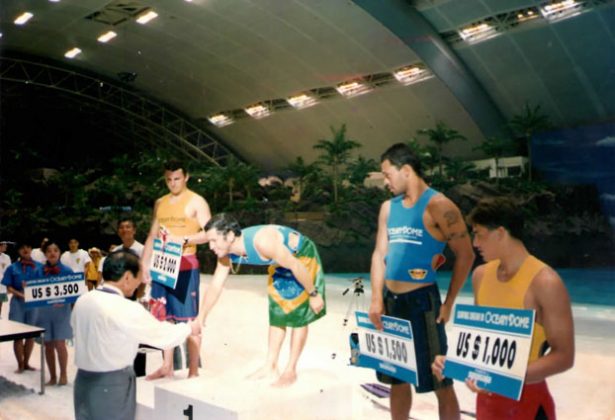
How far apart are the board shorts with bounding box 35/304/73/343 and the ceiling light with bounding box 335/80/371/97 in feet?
10.7

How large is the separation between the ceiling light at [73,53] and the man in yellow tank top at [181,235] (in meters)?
1.20

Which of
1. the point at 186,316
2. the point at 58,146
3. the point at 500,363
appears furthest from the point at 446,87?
the point at 58,146

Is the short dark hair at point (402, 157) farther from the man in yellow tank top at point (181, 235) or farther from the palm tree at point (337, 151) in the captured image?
the man in yellow tank top at point (181, 235)

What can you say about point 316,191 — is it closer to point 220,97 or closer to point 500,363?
point 220,97

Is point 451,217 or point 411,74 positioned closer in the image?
point 451,217

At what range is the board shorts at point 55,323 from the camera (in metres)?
5.52

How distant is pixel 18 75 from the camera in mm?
4996

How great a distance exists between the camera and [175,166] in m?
4.62

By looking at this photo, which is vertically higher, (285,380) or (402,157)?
(402,157)

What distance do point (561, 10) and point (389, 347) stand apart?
203cm

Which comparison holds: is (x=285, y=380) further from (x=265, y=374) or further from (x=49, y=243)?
(x=49, y=243)

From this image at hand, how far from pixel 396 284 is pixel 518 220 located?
0.75m

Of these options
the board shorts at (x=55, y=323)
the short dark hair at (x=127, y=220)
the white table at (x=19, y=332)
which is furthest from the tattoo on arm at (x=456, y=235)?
the board shorts at (x=55, y=323)

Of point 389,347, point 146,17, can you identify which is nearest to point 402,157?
point 389,347
